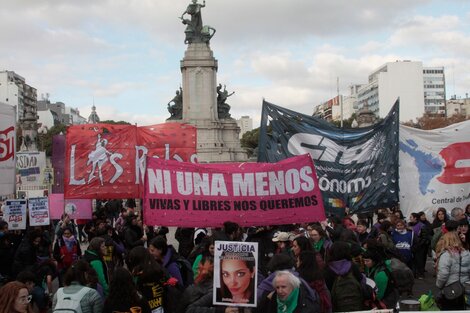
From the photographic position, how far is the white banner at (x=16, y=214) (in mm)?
11328

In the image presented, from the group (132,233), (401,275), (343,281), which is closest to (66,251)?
(132,233)

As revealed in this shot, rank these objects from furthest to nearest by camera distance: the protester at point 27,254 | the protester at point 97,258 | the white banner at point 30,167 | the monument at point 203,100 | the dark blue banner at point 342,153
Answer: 1. the monument at point 203,100
2. the white banner at point 30,167
3. the dark blue banner at point 342,153
4. the protester at point 27,254
5. the protester at point 97,258

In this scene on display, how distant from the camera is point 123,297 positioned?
16.8ft

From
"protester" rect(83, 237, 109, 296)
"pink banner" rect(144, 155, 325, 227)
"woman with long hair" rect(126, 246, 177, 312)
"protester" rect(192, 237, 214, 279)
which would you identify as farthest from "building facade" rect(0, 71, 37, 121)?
"woman with long hair" rect(126, 246, 177, 312)

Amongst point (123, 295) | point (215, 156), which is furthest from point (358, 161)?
point (215, 156)

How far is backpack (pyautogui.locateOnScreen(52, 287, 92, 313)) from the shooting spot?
5504 mm

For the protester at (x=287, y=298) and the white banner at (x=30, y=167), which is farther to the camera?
the white banner at (x=30, y=167)

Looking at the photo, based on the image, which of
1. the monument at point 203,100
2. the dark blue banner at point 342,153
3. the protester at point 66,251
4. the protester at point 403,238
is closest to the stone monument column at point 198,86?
the monument at point 203,100

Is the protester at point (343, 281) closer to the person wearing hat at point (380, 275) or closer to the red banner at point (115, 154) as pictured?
the person wearing hat at point (380, 275)

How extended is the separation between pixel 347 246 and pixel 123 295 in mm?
2213

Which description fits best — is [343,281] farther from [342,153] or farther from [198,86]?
[198,86]

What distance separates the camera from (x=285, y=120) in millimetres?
9781

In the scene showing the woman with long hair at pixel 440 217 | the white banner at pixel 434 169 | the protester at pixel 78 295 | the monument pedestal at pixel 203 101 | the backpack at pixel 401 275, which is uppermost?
the monument pedestal at pixel 203 101

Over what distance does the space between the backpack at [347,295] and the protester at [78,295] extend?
2.12 meters
